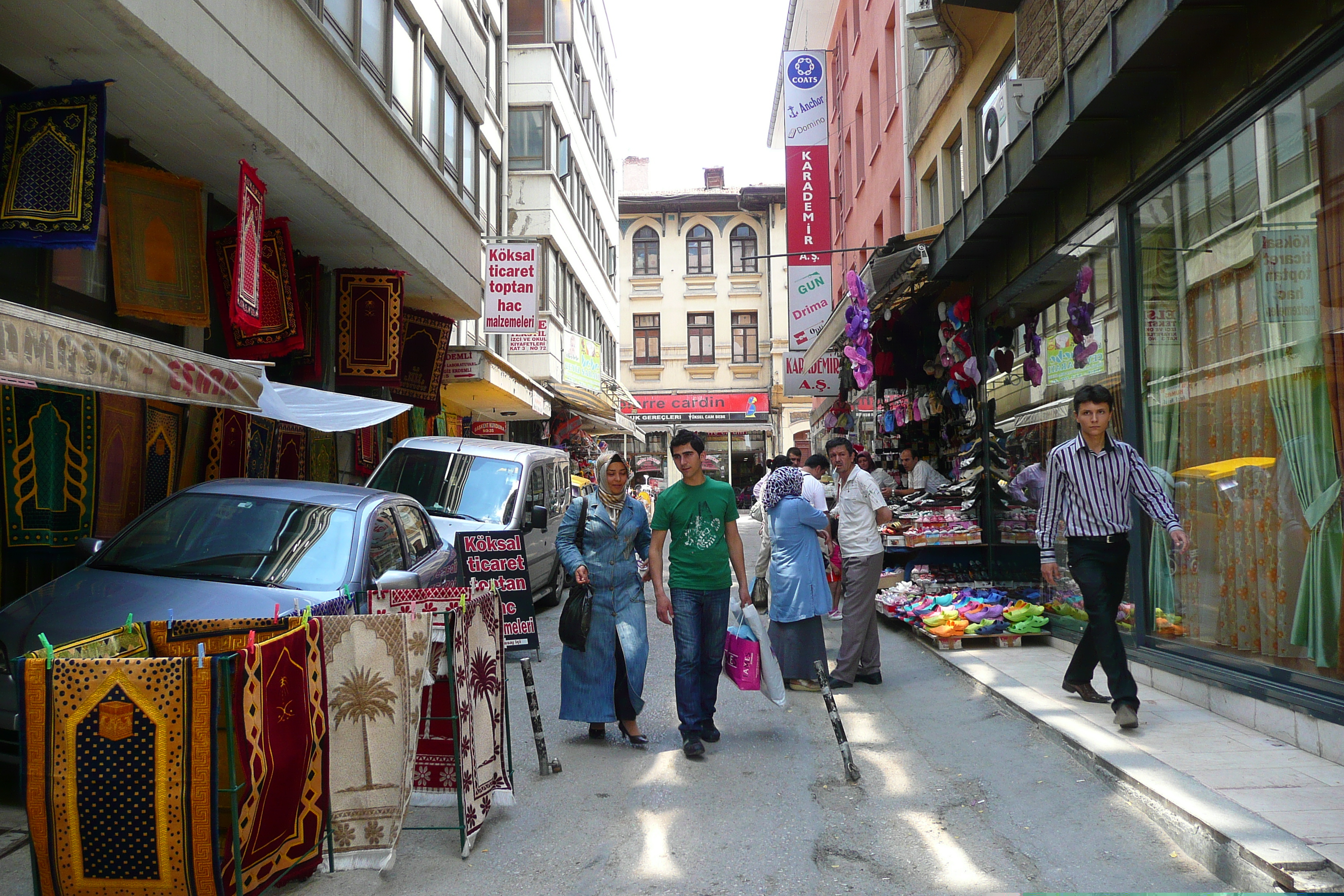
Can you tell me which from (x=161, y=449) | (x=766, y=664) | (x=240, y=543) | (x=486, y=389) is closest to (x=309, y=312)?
(x=161, y=449)

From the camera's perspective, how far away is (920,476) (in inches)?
521

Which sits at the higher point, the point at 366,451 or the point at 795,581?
the point at 366,451

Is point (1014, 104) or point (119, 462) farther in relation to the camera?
point (1014, 104)

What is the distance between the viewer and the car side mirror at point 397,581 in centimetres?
596

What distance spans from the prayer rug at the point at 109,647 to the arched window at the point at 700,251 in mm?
43796

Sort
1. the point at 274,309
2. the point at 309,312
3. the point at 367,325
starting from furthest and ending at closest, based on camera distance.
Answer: the point at 367,325 → the point at 309,312 → the point at 274,309

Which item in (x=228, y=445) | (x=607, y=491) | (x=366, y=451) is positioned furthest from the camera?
(x=366, y=451)

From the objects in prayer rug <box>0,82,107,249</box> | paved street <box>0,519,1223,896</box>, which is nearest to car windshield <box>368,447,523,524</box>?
paved street <box>0,519,1223,896</box>

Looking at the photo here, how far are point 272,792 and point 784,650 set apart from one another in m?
4.66

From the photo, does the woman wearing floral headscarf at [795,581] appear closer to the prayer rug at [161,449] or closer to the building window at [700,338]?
the prayer rug at [161,449]

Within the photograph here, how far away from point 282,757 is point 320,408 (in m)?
5.28

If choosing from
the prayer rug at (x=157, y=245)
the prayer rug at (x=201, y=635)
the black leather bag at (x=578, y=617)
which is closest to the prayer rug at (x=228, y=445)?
the prayer rug at (x=157, y=245)

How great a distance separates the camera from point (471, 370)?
53.1ft

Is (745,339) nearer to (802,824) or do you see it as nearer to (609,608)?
(609,608)
